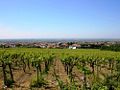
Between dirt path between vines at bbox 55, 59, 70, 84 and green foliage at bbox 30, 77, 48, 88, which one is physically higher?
green foliage at bbox 30, 77, 48, 88

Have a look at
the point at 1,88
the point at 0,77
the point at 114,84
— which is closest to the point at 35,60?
the point at 0,77

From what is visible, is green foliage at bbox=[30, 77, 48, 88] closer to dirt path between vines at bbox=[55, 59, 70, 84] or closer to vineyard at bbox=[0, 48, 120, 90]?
vineyard at bbox=[0, 48, 120, 90]

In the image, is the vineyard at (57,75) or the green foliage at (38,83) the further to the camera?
the green foliage at (38,83)

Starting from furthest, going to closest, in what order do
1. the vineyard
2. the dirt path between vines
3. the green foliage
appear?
the dirt path between vines
the green foliage
the vineyard

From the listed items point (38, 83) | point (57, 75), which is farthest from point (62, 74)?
point (38, 83)

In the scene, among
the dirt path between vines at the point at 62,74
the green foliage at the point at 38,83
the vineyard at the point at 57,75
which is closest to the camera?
the vineyard at the point at 57,75

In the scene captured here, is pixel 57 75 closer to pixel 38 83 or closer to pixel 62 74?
pixel 62 74

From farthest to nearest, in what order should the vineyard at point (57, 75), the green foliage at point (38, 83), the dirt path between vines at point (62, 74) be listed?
1. the dirt path between vines at point (62, 74)
2. the green foliage at point (38, 83)
3. the vineyard at point (57, 75)

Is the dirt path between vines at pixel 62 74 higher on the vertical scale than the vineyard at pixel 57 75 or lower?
lower

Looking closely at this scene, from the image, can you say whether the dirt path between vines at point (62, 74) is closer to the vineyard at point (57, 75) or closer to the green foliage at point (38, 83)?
the vineyard at point (57, 75)

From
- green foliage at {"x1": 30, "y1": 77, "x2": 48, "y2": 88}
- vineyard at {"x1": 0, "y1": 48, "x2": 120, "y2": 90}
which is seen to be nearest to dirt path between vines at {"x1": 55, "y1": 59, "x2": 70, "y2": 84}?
vineyard at {"x1": 0, "y1": 48, "x2": 120, "y2": 90}

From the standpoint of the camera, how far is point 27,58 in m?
25.7

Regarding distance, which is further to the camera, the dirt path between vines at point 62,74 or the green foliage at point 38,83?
the dirt path between vines at point 62,74

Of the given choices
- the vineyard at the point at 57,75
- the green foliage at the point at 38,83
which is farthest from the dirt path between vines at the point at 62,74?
the green foliage at the point at 38,83
